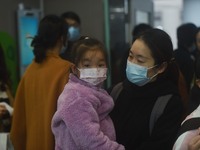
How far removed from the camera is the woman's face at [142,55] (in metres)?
1.81

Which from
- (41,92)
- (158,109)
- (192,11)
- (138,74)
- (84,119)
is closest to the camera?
(84,119)

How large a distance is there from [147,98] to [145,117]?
93 mm

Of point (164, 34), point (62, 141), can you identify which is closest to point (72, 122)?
point (62, 141)

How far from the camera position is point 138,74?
185 cm

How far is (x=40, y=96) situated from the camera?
250 centimetres

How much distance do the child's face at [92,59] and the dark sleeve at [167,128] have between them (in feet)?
1.22

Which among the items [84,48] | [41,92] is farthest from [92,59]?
[41,92]

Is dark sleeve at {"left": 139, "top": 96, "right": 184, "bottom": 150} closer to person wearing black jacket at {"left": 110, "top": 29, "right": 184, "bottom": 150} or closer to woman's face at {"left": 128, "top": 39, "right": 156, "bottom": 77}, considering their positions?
person wearing black jacket at {"left": 110, "top": 29, "right": 184, "bottom": 150}

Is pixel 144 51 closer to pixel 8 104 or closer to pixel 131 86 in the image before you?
pixel 131 86

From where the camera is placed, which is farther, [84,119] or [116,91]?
[116,91]

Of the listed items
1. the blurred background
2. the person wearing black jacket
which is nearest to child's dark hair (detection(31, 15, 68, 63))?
the person wearing black jacket

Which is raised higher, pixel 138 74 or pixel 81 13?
pixel 81 13

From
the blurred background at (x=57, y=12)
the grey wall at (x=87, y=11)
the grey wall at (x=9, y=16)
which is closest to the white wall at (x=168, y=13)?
the blurred background at (x=57, y=12)

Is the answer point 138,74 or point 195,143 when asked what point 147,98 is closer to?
point 138,74
